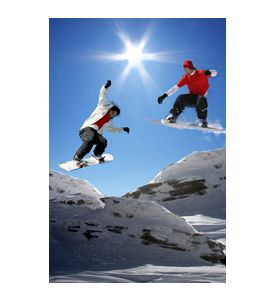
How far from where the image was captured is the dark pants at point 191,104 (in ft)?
20.9

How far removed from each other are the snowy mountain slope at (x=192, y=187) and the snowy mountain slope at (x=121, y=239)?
2.46 metres

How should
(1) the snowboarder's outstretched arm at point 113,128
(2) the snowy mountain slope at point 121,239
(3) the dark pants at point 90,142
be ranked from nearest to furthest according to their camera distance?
(3) the dark pants at point 90,142, (1) the snowboarder's outstretched arm at point 113,128, (2) the snowy mountain slope at point 121,239

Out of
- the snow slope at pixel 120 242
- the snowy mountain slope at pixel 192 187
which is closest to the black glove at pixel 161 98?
the snow slope at pixel 120 242

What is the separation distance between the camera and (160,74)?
6629 millimetres

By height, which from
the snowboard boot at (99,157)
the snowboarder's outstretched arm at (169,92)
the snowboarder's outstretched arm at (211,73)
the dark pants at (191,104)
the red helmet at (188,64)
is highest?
the red helmet at (188,64)

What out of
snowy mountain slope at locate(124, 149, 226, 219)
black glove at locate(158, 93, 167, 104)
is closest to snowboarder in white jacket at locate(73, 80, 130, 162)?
black glove at locate(158, 93, 167, 104)

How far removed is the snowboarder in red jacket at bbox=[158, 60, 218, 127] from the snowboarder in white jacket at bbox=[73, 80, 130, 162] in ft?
2.81

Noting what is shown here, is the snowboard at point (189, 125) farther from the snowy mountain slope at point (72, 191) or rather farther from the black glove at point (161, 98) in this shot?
the snowy mountain slope at point (72, 191)

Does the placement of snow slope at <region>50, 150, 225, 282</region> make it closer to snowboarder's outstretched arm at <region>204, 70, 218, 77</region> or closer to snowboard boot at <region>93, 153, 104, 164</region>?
snowboard boot at <region>93, 153, 104, 164</region>

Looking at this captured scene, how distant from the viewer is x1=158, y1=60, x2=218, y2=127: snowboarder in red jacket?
20.9 feet

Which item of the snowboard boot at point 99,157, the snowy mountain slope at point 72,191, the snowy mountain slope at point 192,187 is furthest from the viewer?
the snowy mountain slope at point 192,187
